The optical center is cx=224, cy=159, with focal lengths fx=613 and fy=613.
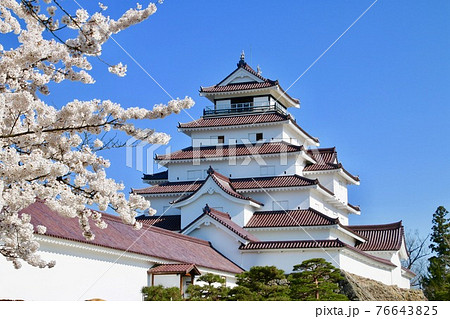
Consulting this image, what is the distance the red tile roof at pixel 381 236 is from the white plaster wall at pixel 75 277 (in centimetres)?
2099

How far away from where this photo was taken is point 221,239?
3141cm

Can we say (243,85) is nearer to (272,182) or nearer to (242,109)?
(242,109)

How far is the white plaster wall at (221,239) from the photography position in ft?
102

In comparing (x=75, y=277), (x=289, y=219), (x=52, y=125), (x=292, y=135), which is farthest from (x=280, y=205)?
(x=52, y=125)

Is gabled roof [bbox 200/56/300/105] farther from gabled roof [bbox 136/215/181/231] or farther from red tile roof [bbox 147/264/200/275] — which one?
red tile roof [bbox 147/264/200/275]

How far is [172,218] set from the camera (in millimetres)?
35875

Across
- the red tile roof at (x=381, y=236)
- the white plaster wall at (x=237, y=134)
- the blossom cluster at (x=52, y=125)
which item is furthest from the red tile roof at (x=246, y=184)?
the blossom cluster at (x=52, y=125)

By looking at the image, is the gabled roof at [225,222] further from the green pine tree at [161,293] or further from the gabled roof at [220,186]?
the green pine tree at [161,293]

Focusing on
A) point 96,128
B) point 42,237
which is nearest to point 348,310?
point 96,128

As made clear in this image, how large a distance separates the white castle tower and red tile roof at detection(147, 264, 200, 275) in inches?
310

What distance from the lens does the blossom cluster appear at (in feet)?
25.7

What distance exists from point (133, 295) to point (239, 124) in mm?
18763

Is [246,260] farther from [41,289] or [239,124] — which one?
[41,289]

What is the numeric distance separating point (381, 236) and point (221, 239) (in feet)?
44.9
